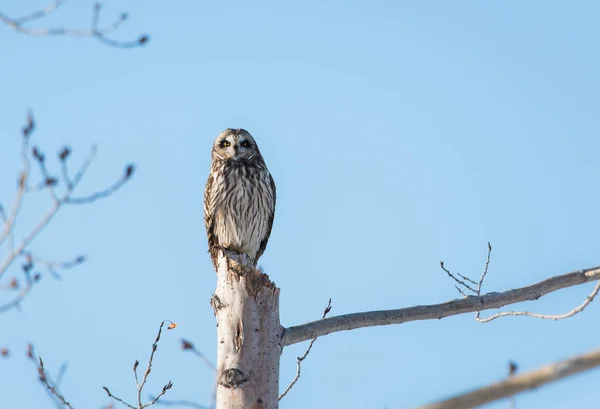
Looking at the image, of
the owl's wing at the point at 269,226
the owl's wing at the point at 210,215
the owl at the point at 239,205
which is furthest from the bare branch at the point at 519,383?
the owl's wing at the point at 269,226

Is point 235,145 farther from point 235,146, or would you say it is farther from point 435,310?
point 435,310

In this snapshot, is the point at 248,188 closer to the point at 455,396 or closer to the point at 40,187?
the point at 40,187

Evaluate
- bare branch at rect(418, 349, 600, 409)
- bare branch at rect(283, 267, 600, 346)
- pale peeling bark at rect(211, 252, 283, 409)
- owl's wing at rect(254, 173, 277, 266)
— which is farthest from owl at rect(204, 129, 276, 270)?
bare branch at rect(418, 349, 600, 409)

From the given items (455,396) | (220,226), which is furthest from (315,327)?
(220,226)

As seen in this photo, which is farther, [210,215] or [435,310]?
[210,215]

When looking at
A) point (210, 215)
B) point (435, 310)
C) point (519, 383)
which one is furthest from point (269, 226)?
point (519, 383)

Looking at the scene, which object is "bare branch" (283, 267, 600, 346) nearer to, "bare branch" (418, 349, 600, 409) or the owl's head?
"bare branch" (418, 349, 600, 409)

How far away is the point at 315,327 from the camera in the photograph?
14.2 feet

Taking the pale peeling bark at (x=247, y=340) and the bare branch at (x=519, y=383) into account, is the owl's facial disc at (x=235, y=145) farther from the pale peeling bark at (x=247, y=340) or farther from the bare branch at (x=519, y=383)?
the bare branch at (x=519, y=383)

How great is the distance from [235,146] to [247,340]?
4.38 m

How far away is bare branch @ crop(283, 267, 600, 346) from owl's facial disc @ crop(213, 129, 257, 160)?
4.15 meters

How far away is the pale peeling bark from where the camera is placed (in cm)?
409

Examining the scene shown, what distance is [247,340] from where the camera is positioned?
13.9 feet

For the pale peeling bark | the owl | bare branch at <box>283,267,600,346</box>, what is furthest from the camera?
the owl
